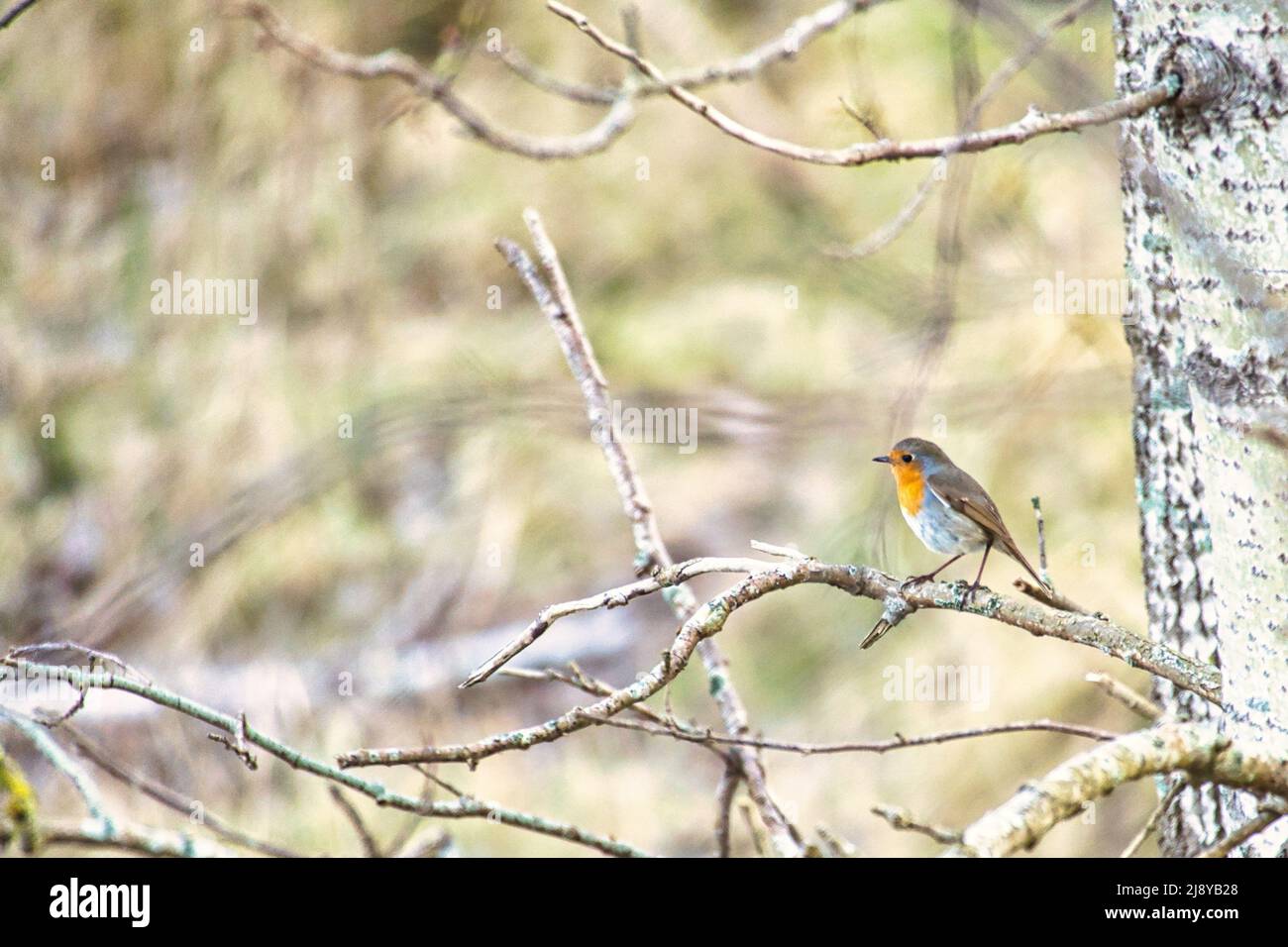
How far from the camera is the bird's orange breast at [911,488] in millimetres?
1988

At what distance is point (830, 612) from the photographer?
13.5ft

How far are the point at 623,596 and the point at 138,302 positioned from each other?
3.98 m

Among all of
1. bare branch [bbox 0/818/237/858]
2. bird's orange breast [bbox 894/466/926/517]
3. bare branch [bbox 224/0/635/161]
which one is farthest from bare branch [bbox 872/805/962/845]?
bare branch [bbox 224/0/635/161]

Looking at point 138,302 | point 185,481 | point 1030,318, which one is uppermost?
point 138,302

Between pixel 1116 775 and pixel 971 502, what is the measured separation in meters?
0.99

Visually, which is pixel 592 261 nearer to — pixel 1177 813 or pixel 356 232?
pixel 356 232

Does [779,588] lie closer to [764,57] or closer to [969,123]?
[969,123]

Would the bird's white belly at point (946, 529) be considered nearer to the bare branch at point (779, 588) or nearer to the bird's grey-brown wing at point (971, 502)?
the bird's grey-brown wing at point (971, 502)

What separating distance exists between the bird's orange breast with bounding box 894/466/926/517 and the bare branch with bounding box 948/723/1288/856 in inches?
40.1

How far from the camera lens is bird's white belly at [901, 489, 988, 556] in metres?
1.90

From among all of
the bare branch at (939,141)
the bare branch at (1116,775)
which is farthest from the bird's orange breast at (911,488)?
the bare branch at (1116,775)

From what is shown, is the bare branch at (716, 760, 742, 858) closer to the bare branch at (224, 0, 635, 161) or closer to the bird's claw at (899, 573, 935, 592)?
the bird's claw at (899, 573, 935, 592)

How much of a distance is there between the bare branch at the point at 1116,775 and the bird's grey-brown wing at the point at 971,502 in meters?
0.83

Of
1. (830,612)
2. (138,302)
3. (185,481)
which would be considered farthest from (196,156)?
(830,612)
